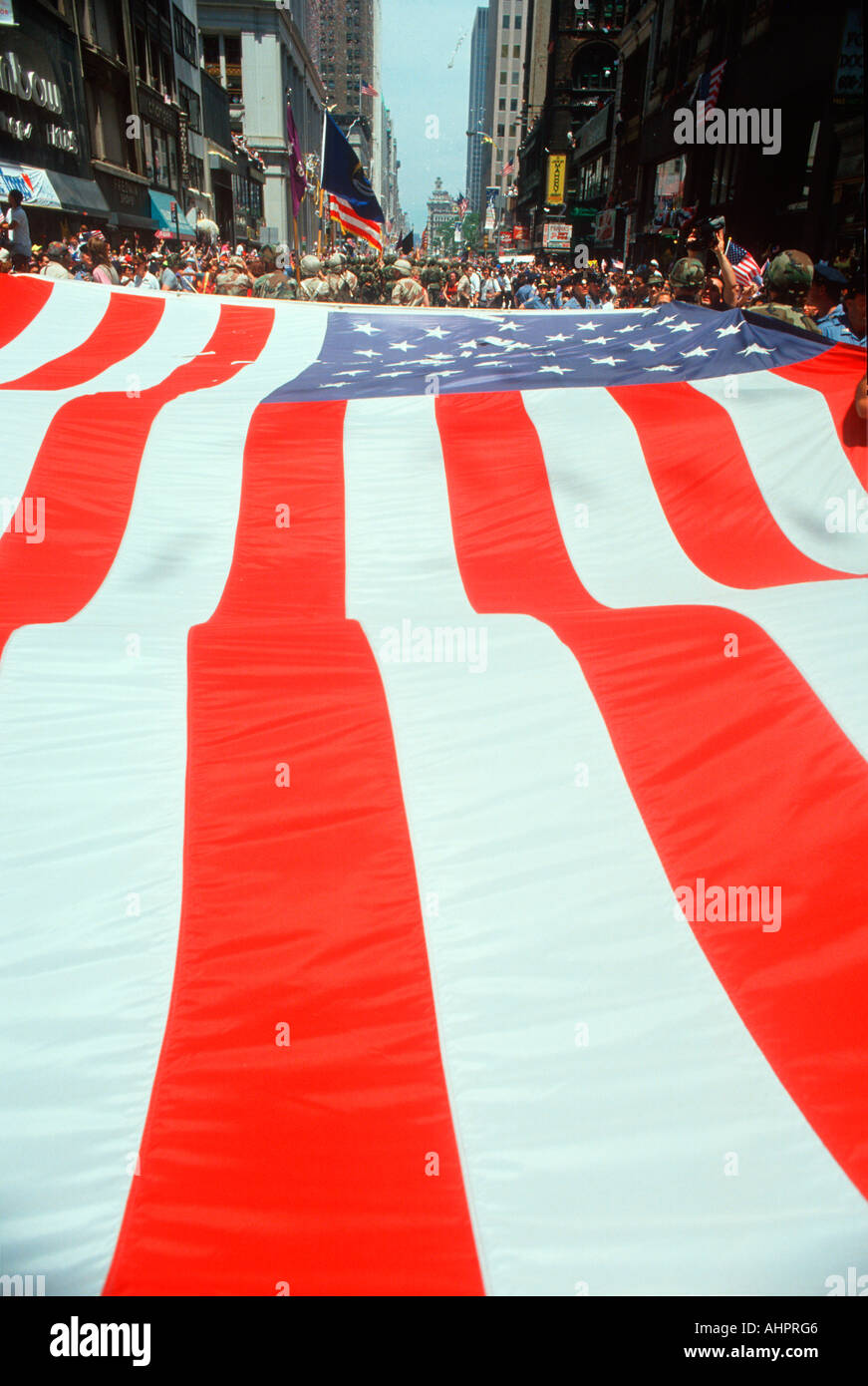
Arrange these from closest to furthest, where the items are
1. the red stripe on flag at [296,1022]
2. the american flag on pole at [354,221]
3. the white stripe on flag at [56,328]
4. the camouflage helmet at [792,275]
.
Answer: the red stripe on flag at [296,1022]
the white stripe on flag at [56,328]
the camouflage helmet at [792,275]
the american flag on pole at [354,221]

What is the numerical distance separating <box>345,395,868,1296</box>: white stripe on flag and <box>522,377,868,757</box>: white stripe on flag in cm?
65

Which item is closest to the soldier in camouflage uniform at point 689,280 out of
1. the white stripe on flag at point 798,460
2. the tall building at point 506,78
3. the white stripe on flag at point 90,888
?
the white stripe on flag at point 798,460

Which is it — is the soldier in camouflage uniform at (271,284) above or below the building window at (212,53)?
below

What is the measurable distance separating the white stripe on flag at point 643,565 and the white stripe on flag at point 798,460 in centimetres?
34

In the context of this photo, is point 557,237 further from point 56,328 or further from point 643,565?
point 643,565

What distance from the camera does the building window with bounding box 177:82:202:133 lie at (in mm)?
34344

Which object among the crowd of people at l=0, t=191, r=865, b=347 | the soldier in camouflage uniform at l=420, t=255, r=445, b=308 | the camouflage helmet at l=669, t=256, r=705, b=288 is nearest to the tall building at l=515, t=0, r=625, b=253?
the crowd of people at l=0, t=191, r=865, b=347

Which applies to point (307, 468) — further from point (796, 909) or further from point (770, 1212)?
point (770, 1212)

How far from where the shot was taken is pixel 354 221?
1206cm

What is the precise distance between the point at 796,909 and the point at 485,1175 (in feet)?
2.97

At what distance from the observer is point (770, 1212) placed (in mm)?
1472

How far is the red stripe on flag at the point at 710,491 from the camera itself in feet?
10.7

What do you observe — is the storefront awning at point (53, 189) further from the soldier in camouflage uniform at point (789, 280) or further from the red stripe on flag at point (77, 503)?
the soldier in camouflage uniform at point (789, 280)

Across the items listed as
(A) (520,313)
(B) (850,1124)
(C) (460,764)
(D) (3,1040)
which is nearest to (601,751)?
(C) (460,764)
